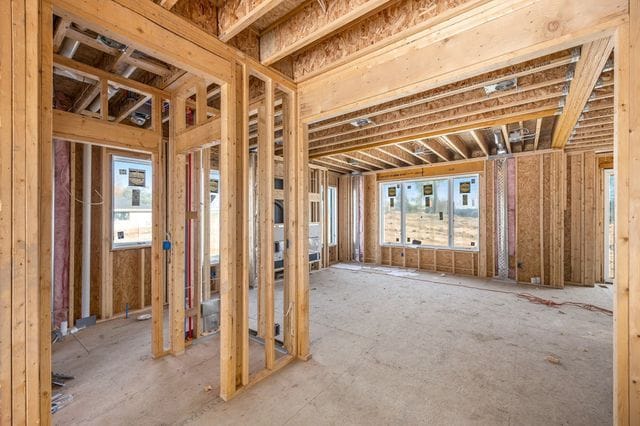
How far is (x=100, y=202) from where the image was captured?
3.98 meters

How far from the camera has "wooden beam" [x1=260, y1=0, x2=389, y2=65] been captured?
6.29 ft

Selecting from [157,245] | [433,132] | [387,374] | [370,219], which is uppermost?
[433,132]

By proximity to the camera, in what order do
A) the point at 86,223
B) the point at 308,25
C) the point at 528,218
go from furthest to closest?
the point at 528,218 → the point at 86,223 → the point at 308,25

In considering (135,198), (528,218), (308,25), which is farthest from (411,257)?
(308,25)

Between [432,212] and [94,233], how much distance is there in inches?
286

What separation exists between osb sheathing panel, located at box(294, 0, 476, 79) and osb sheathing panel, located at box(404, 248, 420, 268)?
6.14 metres

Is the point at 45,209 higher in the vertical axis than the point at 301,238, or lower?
higher

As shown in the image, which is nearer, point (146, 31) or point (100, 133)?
point (146, 31)

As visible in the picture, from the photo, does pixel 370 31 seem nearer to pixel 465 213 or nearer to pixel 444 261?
pixel 465 213

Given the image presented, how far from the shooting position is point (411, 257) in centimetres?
778

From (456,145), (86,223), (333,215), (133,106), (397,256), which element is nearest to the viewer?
(133,106)

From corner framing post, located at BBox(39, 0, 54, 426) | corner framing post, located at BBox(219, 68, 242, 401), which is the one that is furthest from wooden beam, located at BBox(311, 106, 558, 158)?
corner framing post, located at BBox(39, 0, 54, 426)

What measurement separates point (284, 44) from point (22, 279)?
7.69 feet

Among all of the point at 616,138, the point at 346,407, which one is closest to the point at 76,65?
the point at 346,407
